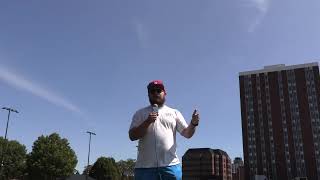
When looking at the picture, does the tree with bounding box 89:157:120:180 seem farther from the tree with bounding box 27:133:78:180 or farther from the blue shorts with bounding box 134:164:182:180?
the blue shorts with bounding box 134:164:182:180

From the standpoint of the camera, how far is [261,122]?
153 meters

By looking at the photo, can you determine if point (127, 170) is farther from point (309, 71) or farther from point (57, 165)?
point (57, 165)

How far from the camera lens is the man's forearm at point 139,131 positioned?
223 inches

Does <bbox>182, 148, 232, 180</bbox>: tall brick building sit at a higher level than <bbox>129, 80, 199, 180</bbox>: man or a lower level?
higher

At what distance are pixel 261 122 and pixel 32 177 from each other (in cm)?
9728

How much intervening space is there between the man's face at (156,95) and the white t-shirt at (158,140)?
0.11 metres

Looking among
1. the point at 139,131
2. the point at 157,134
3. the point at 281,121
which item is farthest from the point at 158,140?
the point at 281,121

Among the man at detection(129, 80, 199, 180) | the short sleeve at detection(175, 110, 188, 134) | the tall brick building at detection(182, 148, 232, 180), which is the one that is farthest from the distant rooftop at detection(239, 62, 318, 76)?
the man at detection(129, 80, 199, 180)

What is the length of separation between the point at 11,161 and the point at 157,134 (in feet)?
284

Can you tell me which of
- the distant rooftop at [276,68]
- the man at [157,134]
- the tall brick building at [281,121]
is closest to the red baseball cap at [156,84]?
the man at [157,134]

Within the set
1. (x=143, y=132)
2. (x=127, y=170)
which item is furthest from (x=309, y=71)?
(x=143, y=132)

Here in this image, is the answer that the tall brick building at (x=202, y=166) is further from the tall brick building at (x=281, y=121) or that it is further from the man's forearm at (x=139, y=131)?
the man's forearm at (x=139, y=131)

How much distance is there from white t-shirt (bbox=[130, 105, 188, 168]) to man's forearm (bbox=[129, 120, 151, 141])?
101 mm

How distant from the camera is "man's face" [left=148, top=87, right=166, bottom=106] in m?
5.99
